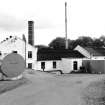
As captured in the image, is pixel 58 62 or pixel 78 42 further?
pixel 78 42

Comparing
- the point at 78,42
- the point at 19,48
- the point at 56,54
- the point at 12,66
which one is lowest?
the point at 12,66

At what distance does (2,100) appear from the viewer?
1409cm

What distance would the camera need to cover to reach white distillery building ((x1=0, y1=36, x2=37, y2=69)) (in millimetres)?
48375

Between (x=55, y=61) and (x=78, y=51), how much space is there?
9537mm

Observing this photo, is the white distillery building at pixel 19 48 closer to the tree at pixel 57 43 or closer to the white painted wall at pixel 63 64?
the white painted wall at pixel 63 64

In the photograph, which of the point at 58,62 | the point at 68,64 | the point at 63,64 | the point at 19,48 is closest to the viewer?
the point at 19,48

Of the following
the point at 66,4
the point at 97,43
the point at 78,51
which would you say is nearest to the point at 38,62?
the point at 78,51

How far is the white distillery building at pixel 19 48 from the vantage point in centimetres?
4838

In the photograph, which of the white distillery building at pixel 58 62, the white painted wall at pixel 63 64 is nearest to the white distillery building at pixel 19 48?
the white distillery building at pixel 58 62

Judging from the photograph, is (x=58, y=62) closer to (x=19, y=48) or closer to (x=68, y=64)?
(x=68, y=64)

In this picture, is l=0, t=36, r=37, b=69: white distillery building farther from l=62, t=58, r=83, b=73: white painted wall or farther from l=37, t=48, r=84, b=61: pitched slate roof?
l=62, t=58, r=83, b=73: white painted wall

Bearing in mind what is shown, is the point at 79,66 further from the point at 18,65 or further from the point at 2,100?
the point at 2,100

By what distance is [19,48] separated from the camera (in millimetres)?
49250

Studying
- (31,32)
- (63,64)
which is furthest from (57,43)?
(31,32)
